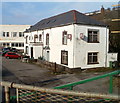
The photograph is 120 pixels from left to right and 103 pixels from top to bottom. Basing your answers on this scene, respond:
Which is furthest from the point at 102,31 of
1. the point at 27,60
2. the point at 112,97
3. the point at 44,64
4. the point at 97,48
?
the point at 112,97

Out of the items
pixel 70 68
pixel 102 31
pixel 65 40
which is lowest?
pixel 70 68

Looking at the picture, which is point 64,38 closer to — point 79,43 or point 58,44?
point 58,44

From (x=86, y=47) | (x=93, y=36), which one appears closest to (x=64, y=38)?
(x=86, y=47)

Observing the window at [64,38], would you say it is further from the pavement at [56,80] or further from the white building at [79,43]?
the pavement at [56,80]

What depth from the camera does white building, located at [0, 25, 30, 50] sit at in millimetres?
51312

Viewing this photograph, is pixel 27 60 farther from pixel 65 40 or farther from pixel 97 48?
pixel 97 48

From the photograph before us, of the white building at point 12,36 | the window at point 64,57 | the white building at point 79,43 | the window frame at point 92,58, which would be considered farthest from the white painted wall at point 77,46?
the white building at point 12,36

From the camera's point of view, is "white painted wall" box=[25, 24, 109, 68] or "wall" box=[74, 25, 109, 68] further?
"wall" box=[74, 25, 109, 68]

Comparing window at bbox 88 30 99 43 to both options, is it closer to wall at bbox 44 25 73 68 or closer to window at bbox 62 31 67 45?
wall at bbox 44 25 73 68

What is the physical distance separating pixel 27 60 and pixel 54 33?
27.5 feet

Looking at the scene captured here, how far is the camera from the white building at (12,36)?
168ft

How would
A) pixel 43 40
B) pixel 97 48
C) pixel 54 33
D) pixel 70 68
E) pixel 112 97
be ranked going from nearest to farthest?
pixel 112 97, pixel 70 68, pixel 97 48, pixel 54 33, pixel 43 40

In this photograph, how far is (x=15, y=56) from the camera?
3253 centimetres

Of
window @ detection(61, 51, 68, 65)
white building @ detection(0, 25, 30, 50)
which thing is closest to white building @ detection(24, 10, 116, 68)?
window @ detection(61, 51, 68, 65)
